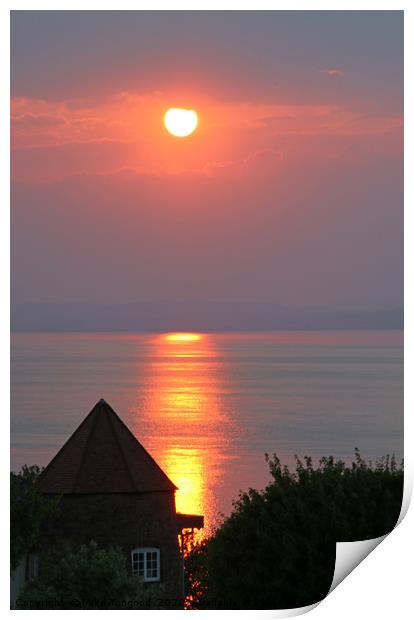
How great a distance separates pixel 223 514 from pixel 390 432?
2475 mm

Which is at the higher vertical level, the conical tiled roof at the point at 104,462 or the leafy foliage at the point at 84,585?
the conical tiled roof at the point at 104,462

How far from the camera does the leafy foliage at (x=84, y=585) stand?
38.6 ft

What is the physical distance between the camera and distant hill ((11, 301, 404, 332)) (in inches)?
516

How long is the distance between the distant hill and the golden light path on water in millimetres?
199

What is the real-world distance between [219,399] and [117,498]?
1743 mm

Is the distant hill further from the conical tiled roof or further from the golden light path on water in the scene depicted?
the conical tiled roof

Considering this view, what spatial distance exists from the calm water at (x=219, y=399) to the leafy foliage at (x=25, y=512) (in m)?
0.25

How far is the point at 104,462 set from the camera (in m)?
16.0

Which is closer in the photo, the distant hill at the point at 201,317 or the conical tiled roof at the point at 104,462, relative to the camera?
the distant hill at the point at 201,317

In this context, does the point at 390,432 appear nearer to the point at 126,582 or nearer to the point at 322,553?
the point at 322,553

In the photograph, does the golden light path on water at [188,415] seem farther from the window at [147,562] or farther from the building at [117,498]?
the window at [147,562]

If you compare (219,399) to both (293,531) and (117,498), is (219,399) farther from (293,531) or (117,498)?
(293,531)

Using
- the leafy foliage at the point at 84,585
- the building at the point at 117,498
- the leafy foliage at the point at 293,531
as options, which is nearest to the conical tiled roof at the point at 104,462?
the building at the point at 117,498

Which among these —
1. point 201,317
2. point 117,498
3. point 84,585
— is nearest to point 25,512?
point 84,585
